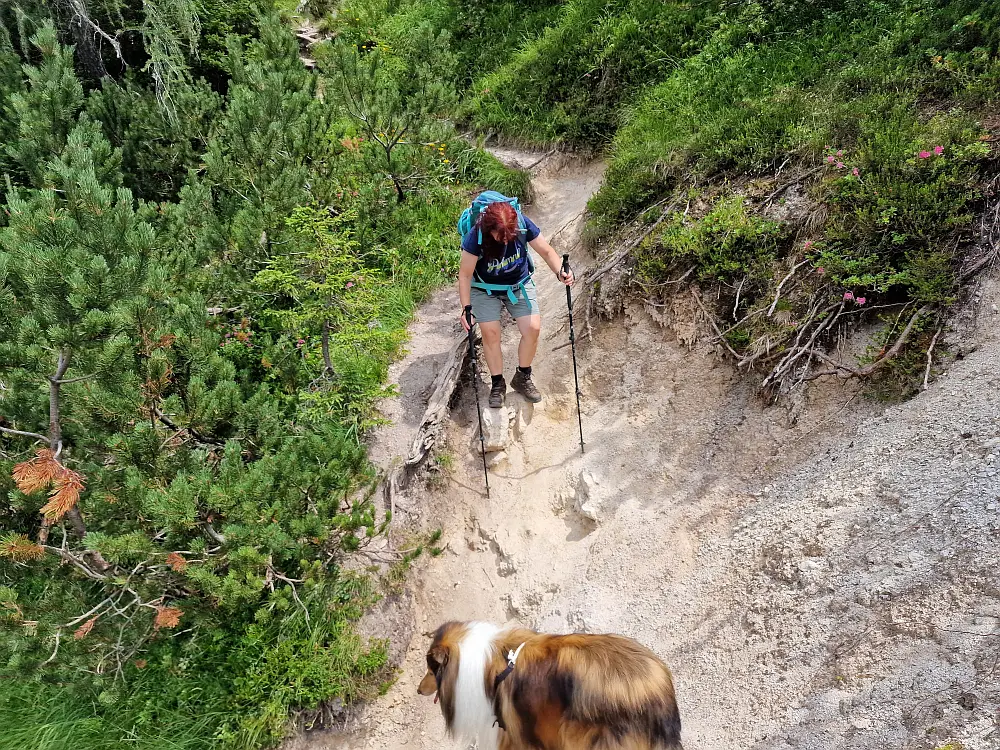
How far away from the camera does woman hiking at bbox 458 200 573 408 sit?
5.02 meters

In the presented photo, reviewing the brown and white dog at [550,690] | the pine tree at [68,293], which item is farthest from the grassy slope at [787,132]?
the pine tree at [68,293]

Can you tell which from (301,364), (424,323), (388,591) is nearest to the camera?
(388,591)

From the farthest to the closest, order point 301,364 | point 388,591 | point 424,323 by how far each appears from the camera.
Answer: point 424,323
point 301,364
point 388,591

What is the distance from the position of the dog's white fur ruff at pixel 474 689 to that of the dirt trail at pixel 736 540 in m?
1.28

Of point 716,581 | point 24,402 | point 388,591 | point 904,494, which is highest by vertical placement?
point 904,494


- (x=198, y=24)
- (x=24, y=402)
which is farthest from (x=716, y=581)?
(x=198, y=24)

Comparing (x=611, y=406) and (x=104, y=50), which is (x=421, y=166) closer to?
(x=104, y=50)

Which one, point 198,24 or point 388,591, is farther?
point 198,24

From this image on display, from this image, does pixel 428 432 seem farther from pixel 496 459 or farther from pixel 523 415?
pixel 523 415

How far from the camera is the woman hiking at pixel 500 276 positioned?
5.02 m

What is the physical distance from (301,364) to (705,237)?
13.9 ft

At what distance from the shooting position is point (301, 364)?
21.4 ft

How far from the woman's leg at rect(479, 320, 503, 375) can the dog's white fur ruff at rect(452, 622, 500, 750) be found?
2.79 metres

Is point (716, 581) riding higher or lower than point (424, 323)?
higher
